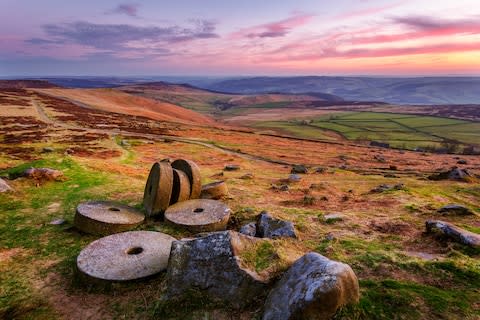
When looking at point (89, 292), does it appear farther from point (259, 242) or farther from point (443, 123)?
point (443, 123)

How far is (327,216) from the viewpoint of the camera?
17.0 m

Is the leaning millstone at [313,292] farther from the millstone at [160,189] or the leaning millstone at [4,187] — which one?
the leaning millstone at [4,187]

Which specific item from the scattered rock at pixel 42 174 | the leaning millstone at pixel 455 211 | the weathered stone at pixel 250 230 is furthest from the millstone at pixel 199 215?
the leaning millstone at pixel 455 211

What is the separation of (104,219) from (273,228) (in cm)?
734

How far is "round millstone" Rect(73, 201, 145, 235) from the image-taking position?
1406 cm

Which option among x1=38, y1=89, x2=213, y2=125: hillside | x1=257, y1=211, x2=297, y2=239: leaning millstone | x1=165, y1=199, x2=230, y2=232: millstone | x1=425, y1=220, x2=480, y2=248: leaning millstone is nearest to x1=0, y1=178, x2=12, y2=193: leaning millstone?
x1=165, y1=199, x2=230, y2=232: millstone

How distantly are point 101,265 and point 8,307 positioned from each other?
2665 millimetres

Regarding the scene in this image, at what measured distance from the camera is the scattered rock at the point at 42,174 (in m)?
21.2

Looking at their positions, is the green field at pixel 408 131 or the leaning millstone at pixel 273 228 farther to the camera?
the green field at pixel 408 131

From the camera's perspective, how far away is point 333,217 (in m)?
16.7

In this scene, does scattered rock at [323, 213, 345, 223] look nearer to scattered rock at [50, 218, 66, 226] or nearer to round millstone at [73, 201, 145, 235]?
round millstone at [73, 201, 145, 235]

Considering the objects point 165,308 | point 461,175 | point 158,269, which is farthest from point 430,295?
point 461,175

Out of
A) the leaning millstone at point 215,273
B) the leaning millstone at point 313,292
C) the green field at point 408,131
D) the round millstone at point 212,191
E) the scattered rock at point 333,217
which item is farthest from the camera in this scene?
the green field at point 408,131

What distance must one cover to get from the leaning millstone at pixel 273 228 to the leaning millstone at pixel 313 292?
195 inches
